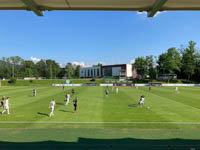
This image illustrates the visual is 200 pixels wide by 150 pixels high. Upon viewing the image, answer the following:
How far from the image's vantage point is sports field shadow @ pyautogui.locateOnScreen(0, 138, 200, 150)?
7.32 meters

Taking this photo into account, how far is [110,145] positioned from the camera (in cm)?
739

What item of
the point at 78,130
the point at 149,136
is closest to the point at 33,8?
the point at 78,130

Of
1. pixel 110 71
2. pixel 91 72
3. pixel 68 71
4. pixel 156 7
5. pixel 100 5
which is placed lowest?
pixel 156 7

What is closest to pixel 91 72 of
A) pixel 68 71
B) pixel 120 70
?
pixel 68 71

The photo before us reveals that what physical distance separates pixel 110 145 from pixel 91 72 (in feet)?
428

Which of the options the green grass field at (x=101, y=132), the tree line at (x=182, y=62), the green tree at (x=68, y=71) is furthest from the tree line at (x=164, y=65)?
the green grass field at (x=101, y=132)

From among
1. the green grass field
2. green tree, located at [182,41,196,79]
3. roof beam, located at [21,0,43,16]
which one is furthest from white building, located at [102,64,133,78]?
roof beam, located at [21,0,43,16]

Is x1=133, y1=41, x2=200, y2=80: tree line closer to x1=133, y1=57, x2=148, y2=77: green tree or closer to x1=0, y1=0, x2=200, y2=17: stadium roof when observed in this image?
x1=133, y1=57, x2=148, y2=77: green tree

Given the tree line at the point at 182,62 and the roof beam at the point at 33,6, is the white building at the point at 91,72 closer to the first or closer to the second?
the tree line at the point at 182,62

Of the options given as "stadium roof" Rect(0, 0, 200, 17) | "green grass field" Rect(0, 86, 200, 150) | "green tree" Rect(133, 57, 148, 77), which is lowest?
"green grass field" Rect(0, 86, 200, 150)

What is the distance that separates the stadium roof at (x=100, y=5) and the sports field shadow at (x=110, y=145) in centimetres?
639

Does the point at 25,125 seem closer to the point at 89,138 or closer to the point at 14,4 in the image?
the point at 89,138

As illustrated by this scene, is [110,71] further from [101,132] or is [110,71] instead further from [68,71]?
[101,132]

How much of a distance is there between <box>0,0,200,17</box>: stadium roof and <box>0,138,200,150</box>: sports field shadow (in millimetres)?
6387
